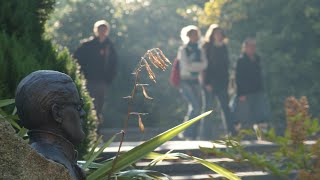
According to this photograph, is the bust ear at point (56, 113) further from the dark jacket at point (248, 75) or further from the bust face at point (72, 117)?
the dark jacket at point (248, 75)

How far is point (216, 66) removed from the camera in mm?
11992

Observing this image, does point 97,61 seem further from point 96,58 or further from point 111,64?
point 111,64

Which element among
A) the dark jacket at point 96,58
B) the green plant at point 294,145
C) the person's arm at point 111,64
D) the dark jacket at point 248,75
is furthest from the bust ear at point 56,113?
the dark jacket at point 248,75

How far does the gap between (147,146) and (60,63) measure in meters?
2.43

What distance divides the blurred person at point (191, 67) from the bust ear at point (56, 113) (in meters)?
8.28

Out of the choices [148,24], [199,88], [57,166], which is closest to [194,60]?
[199,88]

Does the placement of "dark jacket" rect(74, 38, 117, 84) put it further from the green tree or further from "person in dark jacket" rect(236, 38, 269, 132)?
the green tree

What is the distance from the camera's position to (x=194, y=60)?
1171cm

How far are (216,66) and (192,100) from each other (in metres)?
0.65

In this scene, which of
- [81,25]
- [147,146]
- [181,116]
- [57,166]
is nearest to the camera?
[57,166]

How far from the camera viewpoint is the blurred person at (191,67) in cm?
1165

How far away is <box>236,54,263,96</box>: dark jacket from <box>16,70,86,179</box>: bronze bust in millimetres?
8944

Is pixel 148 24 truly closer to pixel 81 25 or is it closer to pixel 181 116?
pixel 81 25

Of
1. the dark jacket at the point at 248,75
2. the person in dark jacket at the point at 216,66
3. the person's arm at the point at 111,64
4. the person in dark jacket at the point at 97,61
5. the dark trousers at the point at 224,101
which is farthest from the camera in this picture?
the dark jacket at the point at 248,75
